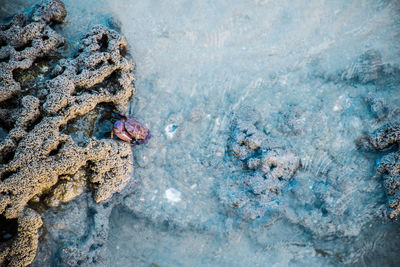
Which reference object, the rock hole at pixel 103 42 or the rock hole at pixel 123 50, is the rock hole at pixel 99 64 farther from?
the rock hole at pixel 123 50

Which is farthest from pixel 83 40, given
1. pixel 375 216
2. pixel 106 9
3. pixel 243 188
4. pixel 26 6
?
pixel 375 216

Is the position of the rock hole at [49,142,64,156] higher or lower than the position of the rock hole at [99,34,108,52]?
lower

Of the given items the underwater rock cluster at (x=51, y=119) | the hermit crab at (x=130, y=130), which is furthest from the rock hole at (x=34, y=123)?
the hermit crab at (x=130, y=130)

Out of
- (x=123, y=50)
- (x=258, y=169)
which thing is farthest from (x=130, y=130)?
(x=258, y=169)

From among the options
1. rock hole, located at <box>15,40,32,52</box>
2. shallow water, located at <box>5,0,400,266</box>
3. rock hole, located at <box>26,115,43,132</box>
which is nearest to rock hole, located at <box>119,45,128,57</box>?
shallow water, located at <box>5,0,400,266</box>

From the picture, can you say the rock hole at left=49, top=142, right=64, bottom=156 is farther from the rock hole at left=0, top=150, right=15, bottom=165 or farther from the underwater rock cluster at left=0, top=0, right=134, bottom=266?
the rock hole at left=0, top=150, right=15, bottom=165
